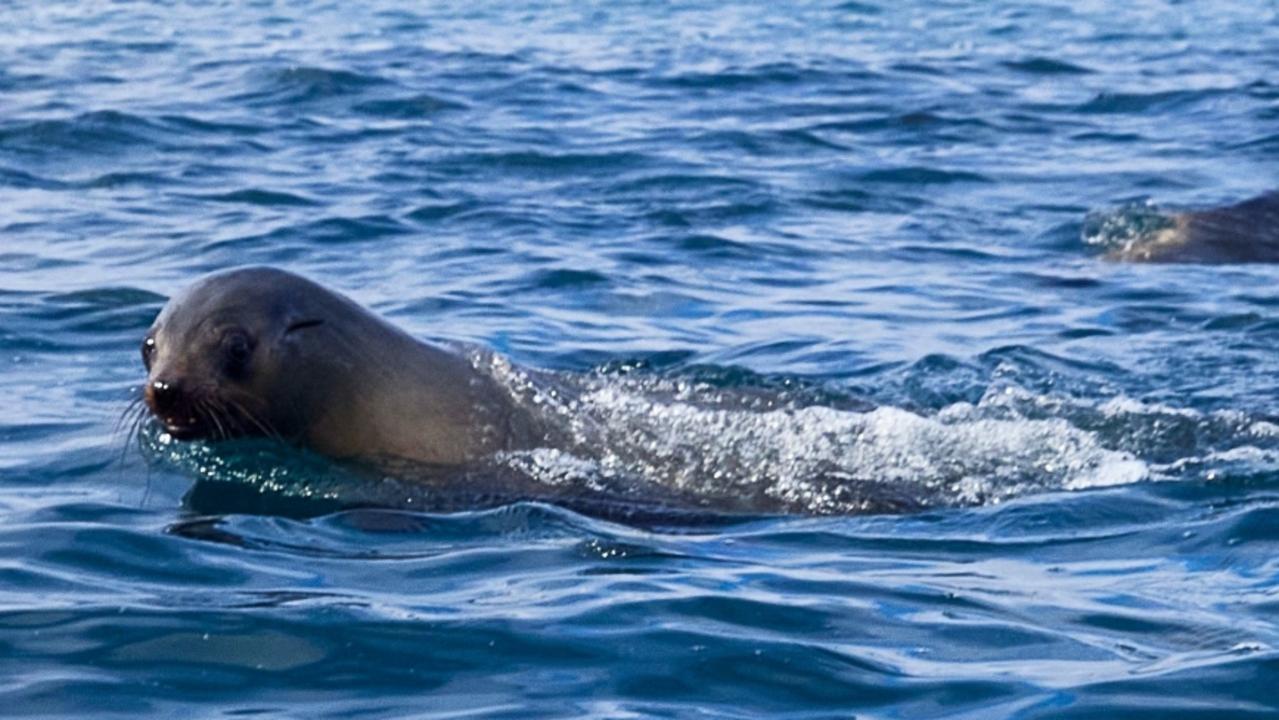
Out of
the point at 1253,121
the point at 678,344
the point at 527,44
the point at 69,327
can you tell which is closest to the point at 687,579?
the point at 678,344

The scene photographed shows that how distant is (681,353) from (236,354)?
2.99 meters

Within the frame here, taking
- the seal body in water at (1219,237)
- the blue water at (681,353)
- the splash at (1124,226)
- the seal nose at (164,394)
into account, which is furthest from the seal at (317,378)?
the splash at (1124,226)

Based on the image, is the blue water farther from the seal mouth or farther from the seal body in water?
the seal body in water

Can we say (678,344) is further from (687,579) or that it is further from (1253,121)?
(1253,121)

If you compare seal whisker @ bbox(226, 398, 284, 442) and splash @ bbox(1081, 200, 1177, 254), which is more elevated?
seal whisker @ bbox(226, 398, 284, 442)

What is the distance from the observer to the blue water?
249 inches

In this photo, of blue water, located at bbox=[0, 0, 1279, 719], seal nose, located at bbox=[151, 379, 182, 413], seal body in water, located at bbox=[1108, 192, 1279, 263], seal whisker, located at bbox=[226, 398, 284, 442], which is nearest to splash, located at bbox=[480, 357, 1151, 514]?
blue water, located at bbox=[0, 0, 1279, 719]

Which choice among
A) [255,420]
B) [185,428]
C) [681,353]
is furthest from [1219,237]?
[185,428]

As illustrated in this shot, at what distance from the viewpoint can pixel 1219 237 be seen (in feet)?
45.5

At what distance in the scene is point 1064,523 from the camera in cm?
803

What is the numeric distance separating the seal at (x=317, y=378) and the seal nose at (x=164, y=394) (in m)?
0.16

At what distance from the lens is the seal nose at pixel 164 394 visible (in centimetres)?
820

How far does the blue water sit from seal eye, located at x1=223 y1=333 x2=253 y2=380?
31cm

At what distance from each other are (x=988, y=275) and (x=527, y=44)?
10434 mm
